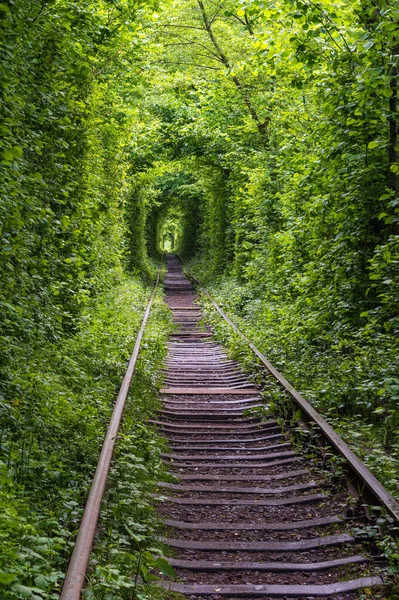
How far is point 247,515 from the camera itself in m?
5.14

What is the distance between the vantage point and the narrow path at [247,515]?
13.1ft

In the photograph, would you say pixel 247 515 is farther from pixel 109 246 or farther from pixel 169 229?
pixel 169 229

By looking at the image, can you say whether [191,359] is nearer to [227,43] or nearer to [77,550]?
[77,550]

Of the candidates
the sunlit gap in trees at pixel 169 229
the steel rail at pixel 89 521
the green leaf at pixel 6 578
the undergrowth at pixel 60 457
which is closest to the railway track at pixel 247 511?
the steel rail at pixel 89 521

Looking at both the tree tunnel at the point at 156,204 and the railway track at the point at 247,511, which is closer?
the railway track at the point at 247,511

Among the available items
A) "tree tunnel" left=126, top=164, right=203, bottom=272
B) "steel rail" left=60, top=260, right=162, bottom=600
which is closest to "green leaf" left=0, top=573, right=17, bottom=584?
"steel rail" left=60, top=260, right=162, bottom=600

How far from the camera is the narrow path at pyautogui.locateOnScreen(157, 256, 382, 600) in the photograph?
400 centimetres

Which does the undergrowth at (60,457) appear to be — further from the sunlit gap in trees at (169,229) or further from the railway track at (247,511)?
the sunlit gap in trees at (169,229)

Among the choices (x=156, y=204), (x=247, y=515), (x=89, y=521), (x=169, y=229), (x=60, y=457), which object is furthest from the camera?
(x=169, y=229)

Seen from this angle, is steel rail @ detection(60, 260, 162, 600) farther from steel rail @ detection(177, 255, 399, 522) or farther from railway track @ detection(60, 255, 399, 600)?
steel rail @ detection(177, 255, 399, 522)

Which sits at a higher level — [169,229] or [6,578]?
[169,229]

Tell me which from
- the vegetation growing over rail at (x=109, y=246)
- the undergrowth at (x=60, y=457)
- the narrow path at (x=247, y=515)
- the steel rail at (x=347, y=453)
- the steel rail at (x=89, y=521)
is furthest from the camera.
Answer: the vegetation growing over rail at (x=109, y=246)

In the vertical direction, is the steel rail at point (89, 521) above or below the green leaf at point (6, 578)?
below

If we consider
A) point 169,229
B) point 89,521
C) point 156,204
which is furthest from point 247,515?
point 169,229
